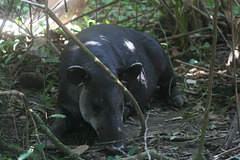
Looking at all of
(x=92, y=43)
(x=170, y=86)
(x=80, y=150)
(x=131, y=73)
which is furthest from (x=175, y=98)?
(x=80, y=150)

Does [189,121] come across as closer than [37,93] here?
Yes

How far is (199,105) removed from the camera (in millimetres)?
Answer: 5676

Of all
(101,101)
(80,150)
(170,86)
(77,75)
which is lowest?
(170,86)

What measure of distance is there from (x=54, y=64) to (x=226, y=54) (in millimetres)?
3337

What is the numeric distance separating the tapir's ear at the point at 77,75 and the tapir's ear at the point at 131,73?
46cm

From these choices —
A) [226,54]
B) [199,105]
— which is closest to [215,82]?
[199,105]

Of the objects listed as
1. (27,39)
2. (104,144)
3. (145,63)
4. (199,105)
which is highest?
(27,39)

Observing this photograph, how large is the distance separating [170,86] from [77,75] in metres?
2.33

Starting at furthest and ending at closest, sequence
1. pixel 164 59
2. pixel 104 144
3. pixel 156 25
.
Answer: pixel 156 25 < pixel 164 59 < pixel 104 144

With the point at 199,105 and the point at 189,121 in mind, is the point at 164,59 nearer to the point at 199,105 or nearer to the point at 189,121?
the point at 199,105

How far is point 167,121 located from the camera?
5199 mm

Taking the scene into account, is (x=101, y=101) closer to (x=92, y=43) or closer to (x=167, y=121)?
(x=92, y=43)

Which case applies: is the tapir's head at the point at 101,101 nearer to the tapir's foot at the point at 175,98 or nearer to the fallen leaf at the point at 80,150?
the fallen leaf at the point at 80,150

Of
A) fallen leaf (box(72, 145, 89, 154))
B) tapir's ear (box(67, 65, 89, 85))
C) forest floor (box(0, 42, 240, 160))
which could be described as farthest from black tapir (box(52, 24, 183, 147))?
fallen leaf (box(72, 145, 89, 154))
